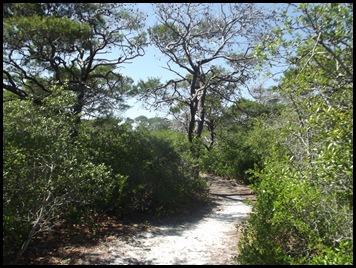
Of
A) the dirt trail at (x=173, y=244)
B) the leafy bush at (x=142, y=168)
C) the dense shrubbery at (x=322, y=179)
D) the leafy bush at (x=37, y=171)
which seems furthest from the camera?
the leafy bush at (x=142, y=168)

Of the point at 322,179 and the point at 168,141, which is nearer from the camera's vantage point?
the point at 322,179

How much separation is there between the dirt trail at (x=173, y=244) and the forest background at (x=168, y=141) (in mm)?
569

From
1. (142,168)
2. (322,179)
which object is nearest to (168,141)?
(142,168)

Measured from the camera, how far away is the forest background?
3.55m

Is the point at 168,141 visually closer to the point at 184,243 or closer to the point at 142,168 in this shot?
the point at 142,168

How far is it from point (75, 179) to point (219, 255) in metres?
2.63

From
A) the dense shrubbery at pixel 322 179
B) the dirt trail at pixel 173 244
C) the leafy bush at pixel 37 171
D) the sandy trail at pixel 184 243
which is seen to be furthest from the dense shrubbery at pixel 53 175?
the dense shrubbery at pixel 322 179

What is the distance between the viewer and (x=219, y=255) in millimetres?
5012

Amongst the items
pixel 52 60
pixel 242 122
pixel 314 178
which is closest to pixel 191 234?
pixel 314 178

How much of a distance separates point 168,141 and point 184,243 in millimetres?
3957

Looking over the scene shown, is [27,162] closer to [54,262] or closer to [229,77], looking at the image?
[54,262]

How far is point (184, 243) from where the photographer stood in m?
5.56

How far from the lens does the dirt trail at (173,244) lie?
189 inches

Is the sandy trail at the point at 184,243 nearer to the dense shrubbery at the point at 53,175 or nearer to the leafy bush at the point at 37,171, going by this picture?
the dense shrubbery at the point at 53,175
